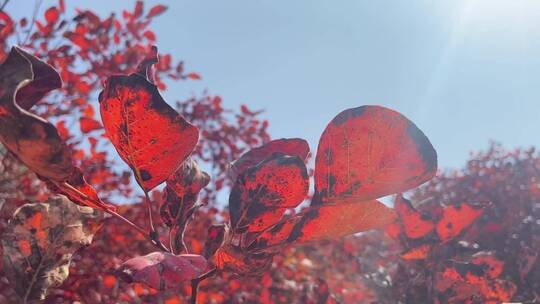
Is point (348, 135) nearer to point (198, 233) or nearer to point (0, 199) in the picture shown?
point (0, 199)

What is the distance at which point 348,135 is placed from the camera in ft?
2.46

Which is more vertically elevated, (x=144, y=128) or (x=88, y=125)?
(x=88, y=125)

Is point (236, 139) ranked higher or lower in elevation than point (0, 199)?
higher

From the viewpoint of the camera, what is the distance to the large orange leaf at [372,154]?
0.73 metres

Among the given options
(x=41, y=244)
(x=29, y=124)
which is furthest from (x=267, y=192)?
(x=41, y=244)

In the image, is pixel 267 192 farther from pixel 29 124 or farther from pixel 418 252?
pixel 418 252

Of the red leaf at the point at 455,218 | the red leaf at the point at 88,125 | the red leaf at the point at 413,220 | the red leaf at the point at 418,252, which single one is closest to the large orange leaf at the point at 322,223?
the red leaf at the point at 413,220

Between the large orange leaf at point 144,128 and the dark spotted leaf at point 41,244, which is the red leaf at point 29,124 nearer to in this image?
the large orange leaf at point 144,128

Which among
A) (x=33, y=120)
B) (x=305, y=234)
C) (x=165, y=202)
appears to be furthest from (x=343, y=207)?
(x=33, y=120)

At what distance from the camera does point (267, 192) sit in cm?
79

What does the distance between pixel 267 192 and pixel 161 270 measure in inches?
9.4

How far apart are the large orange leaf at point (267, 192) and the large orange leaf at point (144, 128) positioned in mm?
129

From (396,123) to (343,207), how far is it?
0.19 metres

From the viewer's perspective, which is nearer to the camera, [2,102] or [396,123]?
[2,102]
